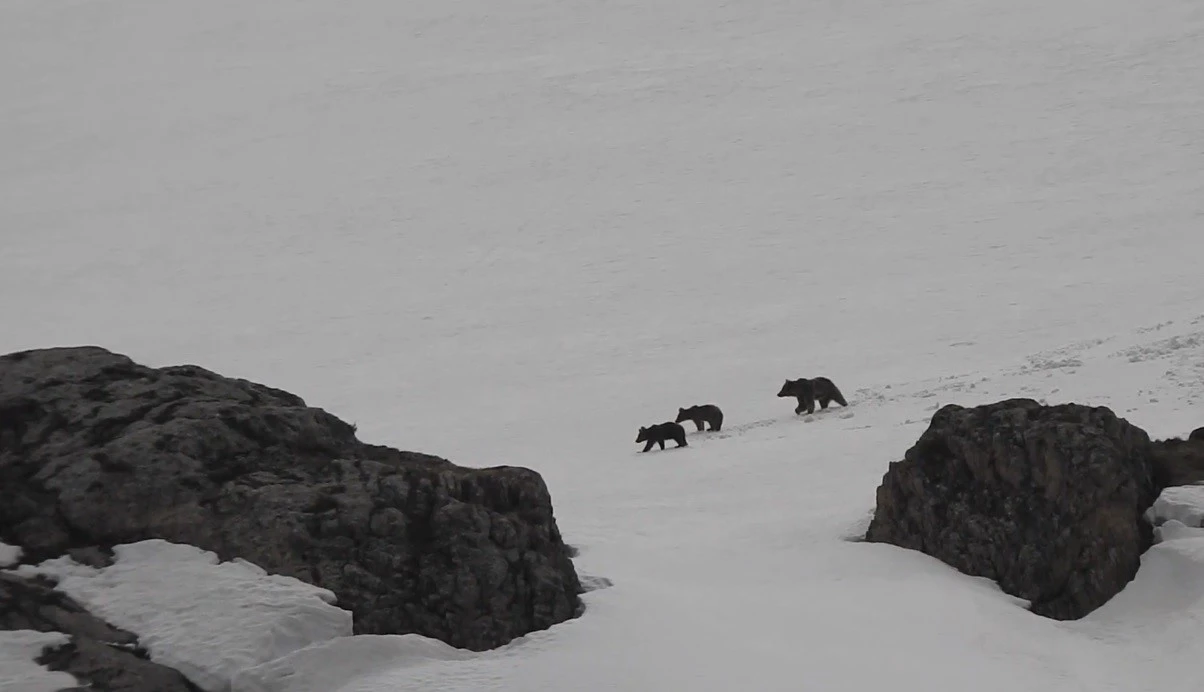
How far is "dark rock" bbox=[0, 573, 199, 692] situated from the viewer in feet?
19.8

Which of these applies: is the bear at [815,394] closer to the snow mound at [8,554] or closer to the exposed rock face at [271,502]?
the exposed rock face at [271,502]

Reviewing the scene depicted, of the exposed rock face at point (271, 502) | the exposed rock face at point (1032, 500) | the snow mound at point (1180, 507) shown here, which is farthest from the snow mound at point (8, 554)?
the snow mound at point (1180, 507)

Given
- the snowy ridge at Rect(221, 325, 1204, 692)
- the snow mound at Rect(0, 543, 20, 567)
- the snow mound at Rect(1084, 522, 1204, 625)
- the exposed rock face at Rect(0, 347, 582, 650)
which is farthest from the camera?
the snow mound at Rect(1084, 522, 1204, 625)

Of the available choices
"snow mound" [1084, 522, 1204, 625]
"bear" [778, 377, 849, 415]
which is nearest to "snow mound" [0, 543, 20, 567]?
"snow mound" [1084, 522, 1204, 625]

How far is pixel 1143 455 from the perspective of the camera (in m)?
9.52

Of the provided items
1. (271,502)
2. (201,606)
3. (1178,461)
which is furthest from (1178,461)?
(201,606)

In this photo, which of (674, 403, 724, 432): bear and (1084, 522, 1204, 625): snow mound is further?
(674, 403, 724, 432): bear

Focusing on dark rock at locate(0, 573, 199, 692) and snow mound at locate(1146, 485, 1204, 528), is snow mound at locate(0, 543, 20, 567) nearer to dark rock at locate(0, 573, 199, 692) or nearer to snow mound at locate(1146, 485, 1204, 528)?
dark rock at locate(0, 573, 199, 692)

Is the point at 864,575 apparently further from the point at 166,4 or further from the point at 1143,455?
the point at 166,4

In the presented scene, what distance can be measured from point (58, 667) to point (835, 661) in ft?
15.0

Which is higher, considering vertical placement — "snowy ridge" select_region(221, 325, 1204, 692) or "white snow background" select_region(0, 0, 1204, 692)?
"white snow background" select_region(0, 0, 1204, 692)

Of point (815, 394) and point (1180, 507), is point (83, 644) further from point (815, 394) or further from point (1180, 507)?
point (815, 394)

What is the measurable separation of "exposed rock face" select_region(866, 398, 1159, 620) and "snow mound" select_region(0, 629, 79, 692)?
6542 mm

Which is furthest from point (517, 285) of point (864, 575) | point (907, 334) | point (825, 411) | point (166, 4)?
point (166, 4)
